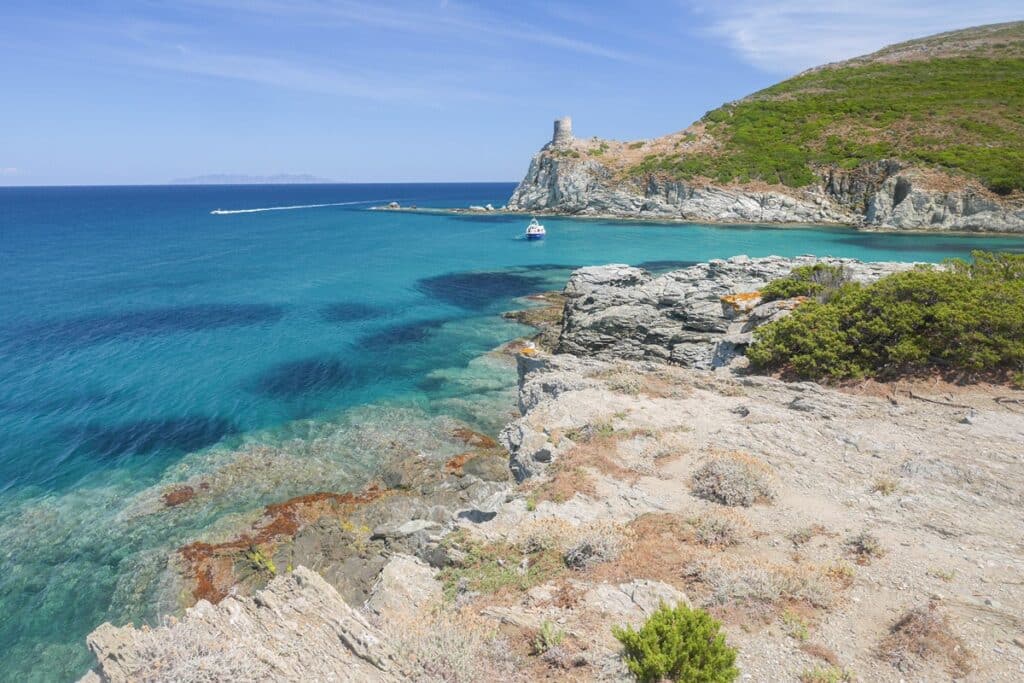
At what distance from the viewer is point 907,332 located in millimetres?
17375

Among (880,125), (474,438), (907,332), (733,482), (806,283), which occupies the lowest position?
(474,438)

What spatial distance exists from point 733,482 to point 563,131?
115820 mm

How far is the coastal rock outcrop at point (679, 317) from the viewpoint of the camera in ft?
80.0

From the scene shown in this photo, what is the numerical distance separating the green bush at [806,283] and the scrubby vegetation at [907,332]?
182 inches

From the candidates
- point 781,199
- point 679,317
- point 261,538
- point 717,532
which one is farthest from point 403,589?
point 781,199

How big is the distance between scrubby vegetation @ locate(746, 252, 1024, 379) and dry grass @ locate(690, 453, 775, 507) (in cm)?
707

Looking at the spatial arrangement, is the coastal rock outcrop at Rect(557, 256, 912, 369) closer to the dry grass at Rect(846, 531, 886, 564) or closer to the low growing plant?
the dry grass at Rect(846, 531, 886, 564)

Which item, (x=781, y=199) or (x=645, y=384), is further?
(x=781, y=199)

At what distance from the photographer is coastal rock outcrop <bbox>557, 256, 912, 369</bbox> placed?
2438 cm

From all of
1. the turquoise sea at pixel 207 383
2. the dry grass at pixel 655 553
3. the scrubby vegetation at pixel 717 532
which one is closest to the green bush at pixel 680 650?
the dry grass at pixel 655 553

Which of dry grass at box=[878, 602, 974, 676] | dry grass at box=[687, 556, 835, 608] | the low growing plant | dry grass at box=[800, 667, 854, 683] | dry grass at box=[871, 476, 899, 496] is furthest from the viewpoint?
dry grass at box=[871, 476, 899, 496]

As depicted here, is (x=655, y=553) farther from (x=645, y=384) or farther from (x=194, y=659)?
(x=645, y=384)

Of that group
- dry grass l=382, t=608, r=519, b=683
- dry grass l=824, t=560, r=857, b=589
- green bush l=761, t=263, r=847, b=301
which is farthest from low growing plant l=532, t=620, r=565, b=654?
green bush l=761, t=263, r=847, b=301

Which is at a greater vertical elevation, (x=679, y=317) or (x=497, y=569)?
(x=679, y=317)
